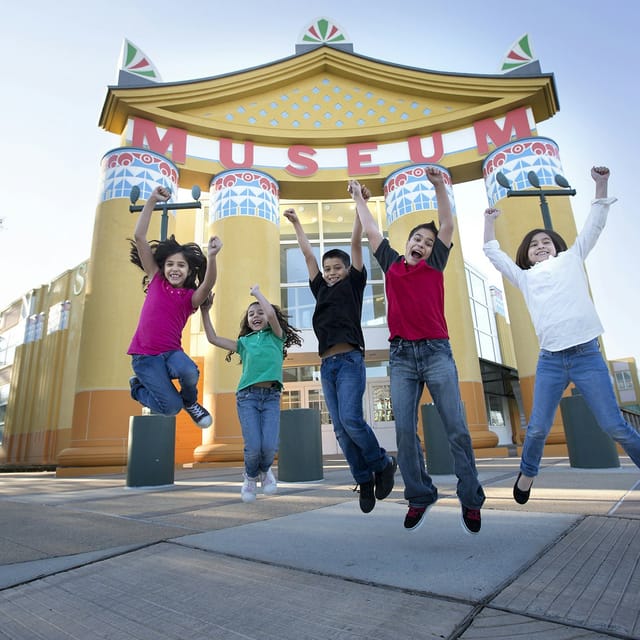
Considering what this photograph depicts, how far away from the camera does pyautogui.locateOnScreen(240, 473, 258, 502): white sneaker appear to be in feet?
14.1

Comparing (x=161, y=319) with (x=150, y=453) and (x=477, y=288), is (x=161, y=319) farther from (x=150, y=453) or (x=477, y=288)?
(x=477, y=288)

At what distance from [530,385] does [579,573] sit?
9900 millimetres

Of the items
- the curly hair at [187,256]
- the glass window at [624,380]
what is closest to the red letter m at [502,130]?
the curly hair at [187,256]

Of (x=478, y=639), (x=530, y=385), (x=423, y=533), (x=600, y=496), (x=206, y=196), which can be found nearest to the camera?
(x=478, y=639)

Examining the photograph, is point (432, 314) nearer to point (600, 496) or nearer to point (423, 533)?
point (423, 533)

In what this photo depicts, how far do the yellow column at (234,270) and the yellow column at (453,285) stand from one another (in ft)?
10.5

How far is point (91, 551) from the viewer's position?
241 cm

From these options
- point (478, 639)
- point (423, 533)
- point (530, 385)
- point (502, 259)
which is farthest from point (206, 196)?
point (478, 639)

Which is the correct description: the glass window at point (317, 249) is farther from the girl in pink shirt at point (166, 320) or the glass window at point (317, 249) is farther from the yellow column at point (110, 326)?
the girl in pink shirt at point (166, 320)

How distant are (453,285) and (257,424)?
27.5 feet

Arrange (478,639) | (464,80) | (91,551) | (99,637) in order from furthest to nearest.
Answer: (464,80) → (91,551) → (99,637) → (478,639)

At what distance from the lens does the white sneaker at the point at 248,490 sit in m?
4.30

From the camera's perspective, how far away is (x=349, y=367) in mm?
3168

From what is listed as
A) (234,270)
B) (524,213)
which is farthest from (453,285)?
(234,270)
